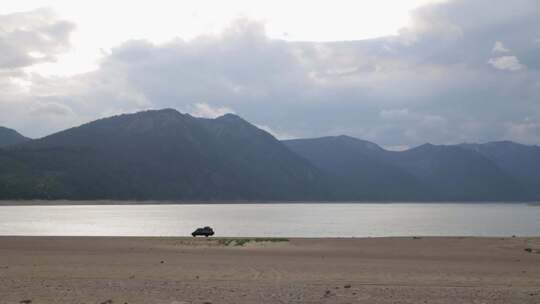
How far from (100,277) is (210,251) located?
17.4 metres

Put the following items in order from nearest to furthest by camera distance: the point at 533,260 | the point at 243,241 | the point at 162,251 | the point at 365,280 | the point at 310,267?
the point at 365,280
the point at 310,267
the point at 533,260
the point at 162,251
the point at 243,241

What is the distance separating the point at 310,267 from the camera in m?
31.6

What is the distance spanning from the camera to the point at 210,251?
141 feet

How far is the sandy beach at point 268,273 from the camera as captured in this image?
798 inches

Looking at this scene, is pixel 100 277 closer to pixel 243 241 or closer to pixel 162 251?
pixel 162 251

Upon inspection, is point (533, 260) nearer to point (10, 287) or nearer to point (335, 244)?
point (335, 244)

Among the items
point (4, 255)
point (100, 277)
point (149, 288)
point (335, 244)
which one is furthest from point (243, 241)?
point (149, 288)

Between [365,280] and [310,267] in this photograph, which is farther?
[310,267]

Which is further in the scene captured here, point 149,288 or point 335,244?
point 335,244

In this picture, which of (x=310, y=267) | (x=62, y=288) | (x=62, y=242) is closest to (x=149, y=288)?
(x=62, y=288)

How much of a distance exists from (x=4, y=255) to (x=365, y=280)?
2351 centimetres

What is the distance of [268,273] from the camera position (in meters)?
28.1

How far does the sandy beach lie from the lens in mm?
20266

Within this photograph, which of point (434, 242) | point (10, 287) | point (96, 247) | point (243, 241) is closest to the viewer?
point (10, 287)
